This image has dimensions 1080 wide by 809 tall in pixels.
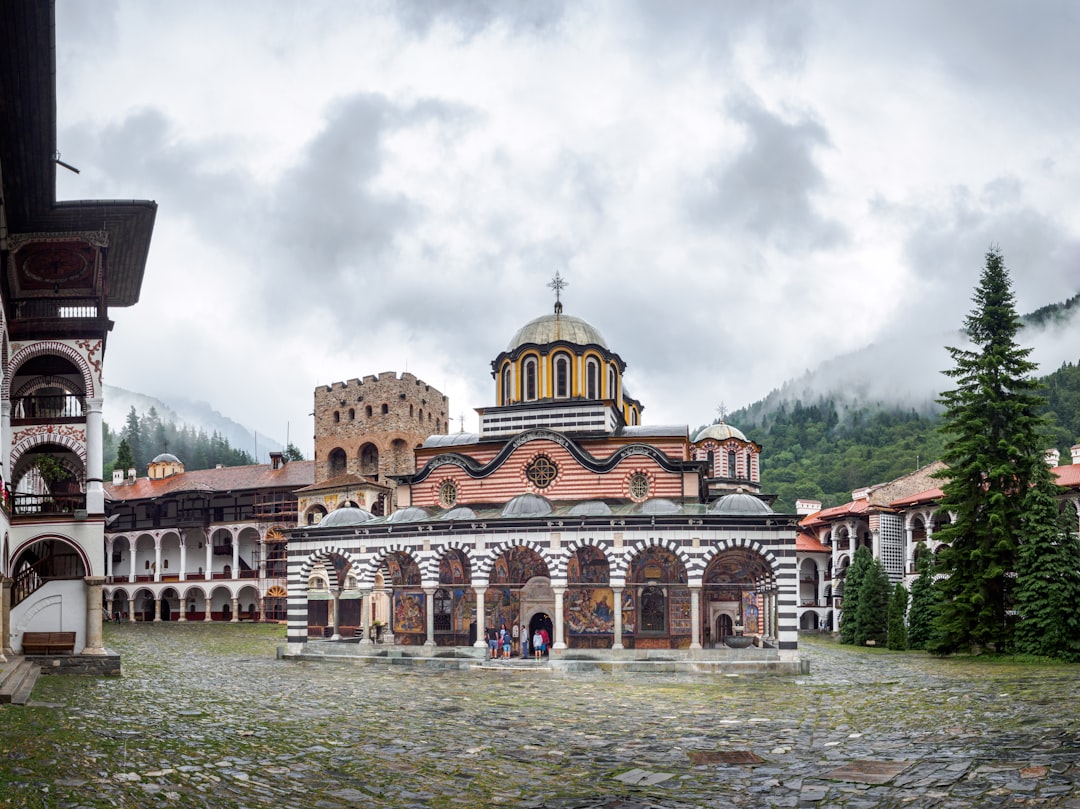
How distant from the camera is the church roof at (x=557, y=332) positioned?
127 ft

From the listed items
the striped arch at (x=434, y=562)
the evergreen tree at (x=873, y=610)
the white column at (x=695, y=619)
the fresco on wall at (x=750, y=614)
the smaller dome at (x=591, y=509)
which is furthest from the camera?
the evergreen tree at (x=873, y=610)

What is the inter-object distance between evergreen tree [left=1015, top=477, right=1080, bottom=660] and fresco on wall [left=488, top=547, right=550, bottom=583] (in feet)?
44.7

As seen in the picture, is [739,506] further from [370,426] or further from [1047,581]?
[370,426]

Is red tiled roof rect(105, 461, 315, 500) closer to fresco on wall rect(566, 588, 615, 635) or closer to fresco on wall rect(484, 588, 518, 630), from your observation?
fresco on wall rect(484, 588, 518, 630)

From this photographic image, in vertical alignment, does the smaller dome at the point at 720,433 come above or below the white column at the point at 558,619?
above

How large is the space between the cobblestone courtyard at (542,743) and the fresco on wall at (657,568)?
9132 millimetres

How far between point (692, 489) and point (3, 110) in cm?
2223

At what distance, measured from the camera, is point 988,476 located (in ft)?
101

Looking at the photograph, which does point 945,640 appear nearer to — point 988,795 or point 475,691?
point 475,691

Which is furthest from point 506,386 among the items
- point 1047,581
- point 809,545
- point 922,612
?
point 809,545

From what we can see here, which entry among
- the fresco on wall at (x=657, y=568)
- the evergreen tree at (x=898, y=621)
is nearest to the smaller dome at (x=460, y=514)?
the fresco on wall at (x=657, y=568)

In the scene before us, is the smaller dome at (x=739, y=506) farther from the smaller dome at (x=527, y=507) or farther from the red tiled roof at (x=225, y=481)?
the red tiled roof at (x=225, y=481)

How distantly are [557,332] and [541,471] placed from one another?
22.2 feet

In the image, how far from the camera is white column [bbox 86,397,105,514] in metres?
22.5
